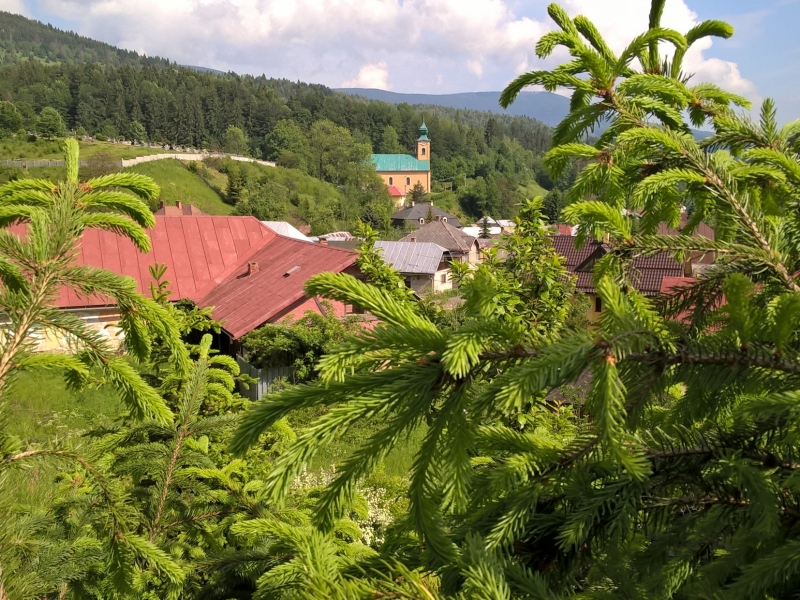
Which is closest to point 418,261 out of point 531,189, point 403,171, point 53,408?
point 53,408

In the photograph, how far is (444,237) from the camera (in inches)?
2318

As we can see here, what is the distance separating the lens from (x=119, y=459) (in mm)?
3340

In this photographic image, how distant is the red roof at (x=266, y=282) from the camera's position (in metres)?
16.0

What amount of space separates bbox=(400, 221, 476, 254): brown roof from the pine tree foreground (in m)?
55.6

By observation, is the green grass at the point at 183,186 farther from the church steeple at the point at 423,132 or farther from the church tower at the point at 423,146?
the church steeple at the point at 423,132

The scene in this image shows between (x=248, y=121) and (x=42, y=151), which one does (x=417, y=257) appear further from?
(x=248, y=121)

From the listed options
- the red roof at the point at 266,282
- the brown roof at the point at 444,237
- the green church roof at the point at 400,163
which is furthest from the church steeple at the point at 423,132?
A: the red roof at the point at 266,282

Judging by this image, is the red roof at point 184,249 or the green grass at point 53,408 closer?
the green grass at point 53,408

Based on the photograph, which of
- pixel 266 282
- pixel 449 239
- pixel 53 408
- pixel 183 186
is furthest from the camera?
pixel 183 186

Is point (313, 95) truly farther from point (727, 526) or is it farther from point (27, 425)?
point (727, 526)

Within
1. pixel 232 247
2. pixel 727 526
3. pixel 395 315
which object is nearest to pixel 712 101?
pixel 727 526

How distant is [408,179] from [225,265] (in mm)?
110589

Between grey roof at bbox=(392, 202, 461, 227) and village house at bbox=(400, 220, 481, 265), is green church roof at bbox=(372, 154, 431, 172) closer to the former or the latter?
grey roof at bbox=(392, 202, 461, 227)

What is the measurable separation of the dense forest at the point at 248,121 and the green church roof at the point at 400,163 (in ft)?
21.8
